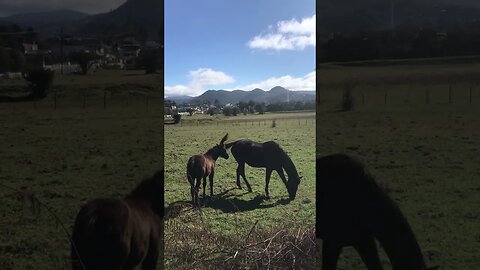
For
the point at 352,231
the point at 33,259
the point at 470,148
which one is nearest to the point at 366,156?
the point at 352,231

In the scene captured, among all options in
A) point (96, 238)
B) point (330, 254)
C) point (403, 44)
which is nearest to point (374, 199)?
point (330, 254)

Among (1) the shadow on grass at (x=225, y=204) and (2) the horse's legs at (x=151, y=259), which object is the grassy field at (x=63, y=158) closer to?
(1) the shadow on grass at (x=225, y=204)

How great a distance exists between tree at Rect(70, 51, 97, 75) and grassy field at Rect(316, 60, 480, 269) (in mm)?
1812

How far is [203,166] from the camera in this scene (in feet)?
12.3

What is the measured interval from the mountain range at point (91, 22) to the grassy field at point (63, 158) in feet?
1.14

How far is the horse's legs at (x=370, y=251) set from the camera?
3426 mm

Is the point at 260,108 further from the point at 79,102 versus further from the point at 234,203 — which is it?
the point at 79,102

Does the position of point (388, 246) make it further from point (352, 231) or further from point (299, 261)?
point (299, 261)

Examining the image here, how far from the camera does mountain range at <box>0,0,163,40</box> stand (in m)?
3.73

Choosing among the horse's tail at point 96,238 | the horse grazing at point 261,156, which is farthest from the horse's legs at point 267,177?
the horse's tail at point 96,238

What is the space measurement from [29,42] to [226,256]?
230 centimetres

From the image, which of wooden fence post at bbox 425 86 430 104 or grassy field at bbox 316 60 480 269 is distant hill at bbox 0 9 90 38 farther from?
wooden fence post at bbox 425 86 430 104

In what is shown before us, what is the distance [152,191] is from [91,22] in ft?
4.67

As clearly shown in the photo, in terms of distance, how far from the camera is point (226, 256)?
12.4 feet
